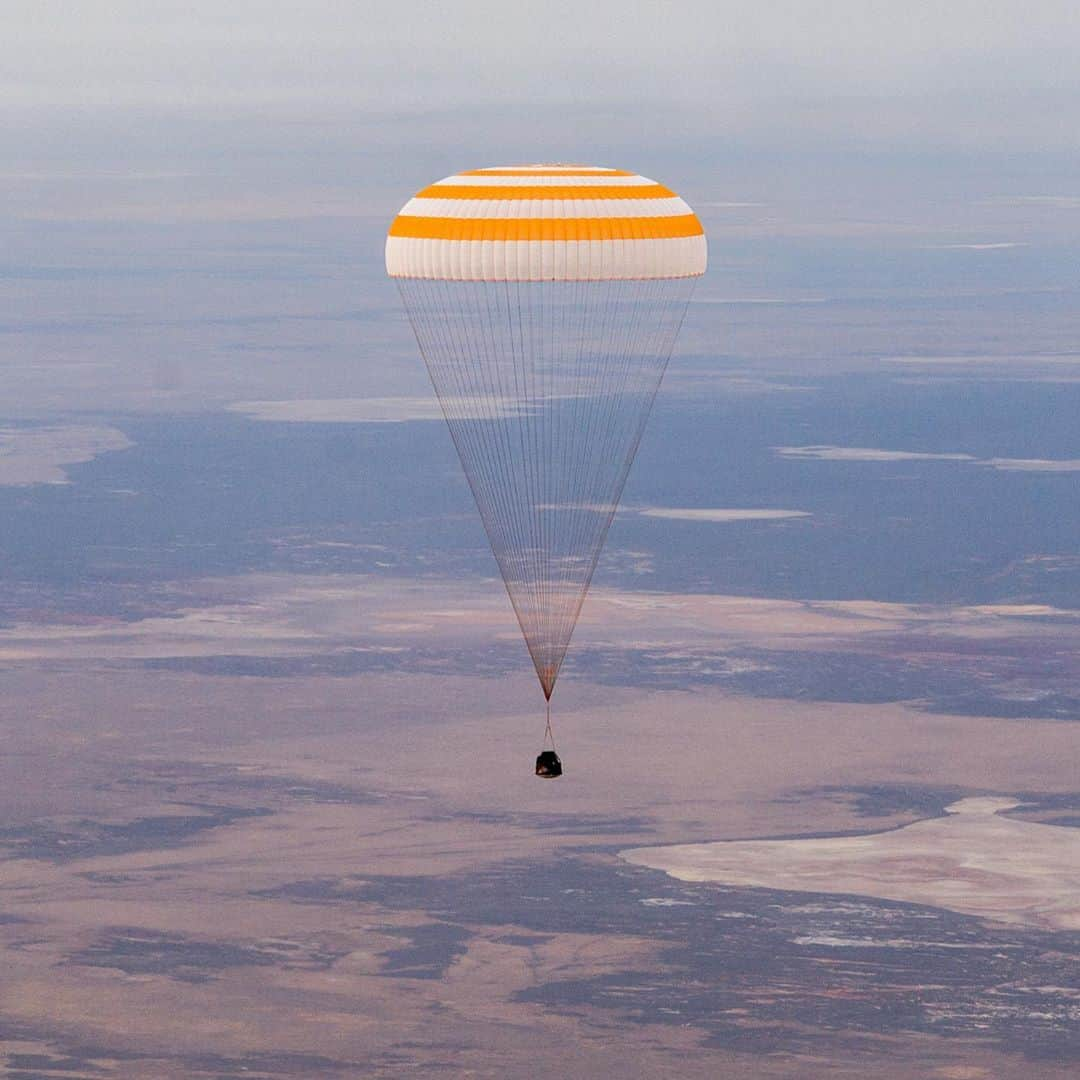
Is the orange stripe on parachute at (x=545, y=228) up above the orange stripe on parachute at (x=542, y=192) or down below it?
below

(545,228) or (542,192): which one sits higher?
(542,192)

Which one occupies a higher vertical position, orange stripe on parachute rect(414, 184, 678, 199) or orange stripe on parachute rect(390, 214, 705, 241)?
orange stripe on parachute rect(414, 184, 678, 199)

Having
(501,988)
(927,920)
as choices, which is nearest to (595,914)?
(501,988)

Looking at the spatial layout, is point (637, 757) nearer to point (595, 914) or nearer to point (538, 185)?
point (595, 914)
